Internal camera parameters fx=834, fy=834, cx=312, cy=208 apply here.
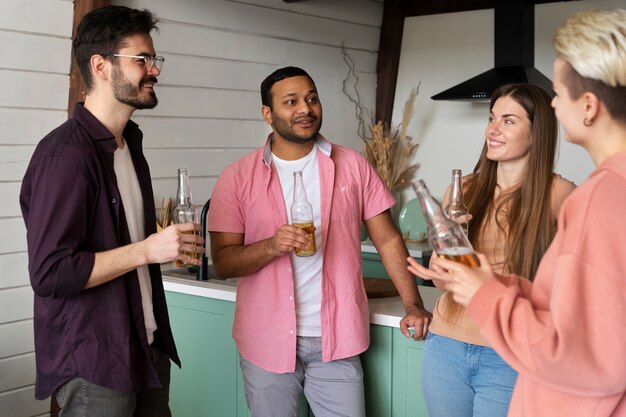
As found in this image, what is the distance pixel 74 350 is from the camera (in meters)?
2.03

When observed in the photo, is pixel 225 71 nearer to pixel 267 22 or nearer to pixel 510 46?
pixel 267 22

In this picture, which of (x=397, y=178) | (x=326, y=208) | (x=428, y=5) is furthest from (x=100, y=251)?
(x=428, y=5)

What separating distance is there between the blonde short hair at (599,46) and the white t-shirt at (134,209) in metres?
1.26

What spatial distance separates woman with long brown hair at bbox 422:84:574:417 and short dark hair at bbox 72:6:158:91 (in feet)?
3.41

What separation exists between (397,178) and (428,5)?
1116mm

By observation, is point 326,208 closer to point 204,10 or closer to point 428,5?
point 204,10

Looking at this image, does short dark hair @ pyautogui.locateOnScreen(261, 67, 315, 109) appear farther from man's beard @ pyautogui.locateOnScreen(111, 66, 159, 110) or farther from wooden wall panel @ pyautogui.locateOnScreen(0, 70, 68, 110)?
wooden wall panel @ pyautogui.locateOnScreen(0, 70, 68, 110)

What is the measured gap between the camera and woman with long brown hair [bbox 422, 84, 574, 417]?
2.24 metres

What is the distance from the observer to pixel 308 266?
2.68m

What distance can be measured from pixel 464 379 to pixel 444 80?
3216mm

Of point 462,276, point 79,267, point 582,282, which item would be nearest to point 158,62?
point 79,267

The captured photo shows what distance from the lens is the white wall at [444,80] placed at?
5062 millimetres

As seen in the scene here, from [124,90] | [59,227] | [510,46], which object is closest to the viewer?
[59,227]

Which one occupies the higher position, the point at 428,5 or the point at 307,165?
the point at 428,5
